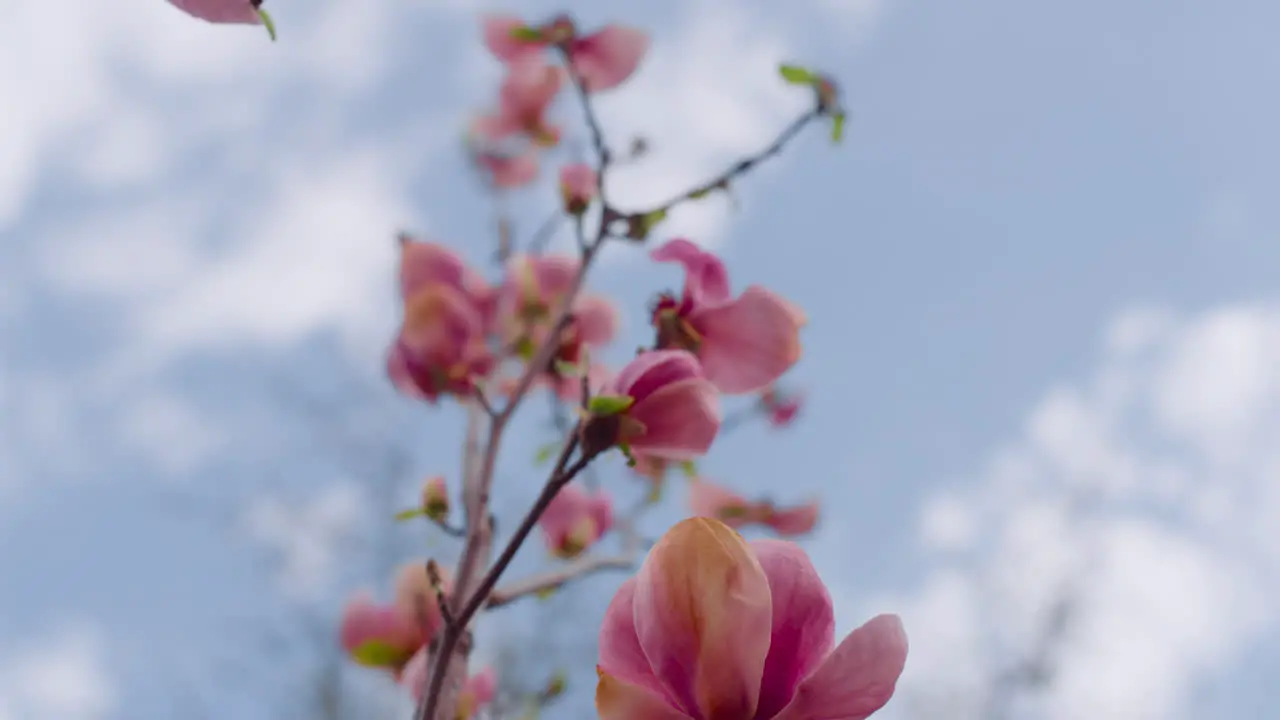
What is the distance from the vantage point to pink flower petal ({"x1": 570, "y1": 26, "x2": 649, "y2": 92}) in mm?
1086

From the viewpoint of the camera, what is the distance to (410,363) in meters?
1.00

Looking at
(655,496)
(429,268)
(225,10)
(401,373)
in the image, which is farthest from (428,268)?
(225,10)

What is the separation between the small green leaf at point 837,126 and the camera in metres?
0.90

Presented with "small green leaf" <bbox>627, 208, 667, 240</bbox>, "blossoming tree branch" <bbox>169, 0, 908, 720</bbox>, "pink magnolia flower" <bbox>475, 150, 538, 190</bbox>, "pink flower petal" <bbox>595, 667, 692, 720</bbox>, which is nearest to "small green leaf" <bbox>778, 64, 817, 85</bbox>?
"blossoming tree branch" <bbox>169, 0, 908, 720</bbox>

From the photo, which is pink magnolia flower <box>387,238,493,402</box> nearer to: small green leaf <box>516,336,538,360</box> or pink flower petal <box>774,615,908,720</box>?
small green leaf <box>516,336,538,360</box>

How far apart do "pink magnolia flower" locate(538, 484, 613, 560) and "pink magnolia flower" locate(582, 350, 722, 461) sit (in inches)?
17.0

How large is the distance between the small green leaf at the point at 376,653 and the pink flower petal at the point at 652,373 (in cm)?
33

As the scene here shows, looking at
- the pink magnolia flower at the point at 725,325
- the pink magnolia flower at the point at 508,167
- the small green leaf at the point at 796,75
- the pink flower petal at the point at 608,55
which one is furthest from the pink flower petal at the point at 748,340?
the pink magnolia flower at the point at 508,167

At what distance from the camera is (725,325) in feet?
2.49

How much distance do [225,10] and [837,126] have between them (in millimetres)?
590

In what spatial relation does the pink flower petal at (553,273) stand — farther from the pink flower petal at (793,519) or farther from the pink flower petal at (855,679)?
the pink flower petal at (855,679)

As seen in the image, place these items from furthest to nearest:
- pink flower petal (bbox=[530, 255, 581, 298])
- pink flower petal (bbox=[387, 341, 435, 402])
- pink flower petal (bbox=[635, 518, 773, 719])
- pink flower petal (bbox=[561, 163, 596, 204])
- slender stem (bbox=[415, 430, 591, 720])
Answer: pink flower petal (bbox=[530, 255, 581, 298]) < pink flower petal (bbox=[561, 163, 596, 204]) < pink flower petal (bbox=[387, 341, 435, 402]) < slender stem (bbox=[415, 430, 591, 720]) < pink flower petal (bbox=[635, 518, 773, 719])

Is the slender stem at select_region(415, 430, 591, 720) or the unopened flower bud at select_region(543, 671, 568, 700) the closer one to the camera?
the slender stem at select_region(415, 430, 591, 720)

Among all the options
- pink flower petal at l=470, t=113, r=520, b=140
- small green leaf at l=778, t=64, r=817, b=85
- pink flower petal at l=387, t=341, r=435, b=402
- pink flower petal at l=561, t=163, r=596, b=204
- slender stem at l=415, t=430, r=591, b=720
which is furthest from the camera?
pink flower petal at l=470, t=113, r=520, b=140
